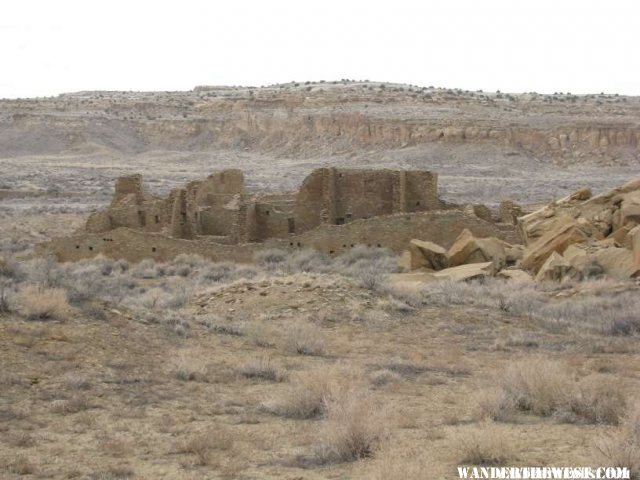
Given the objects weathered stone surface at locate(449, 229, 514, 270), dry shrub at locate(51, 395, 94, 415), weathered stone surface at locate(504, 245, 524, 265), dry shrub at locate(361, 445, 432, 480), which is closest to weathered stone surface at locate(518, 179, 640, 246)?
weathered stone surface at locate(504, 245, 524, 265)

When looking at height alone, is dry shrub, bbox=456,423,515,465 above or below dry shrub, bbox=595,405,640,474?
below

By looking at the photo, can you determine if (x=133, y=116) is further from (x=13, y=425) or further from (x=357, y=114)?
(x=13, y=425)

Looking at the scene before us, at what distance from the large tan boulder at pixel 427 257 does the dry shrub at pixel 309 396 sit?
10.4 metres

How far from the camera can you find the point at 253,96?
8438cm

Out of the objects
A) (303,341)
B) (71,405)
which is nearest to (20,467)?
(71,405)

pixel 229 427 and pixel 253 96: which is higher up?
pixel 253 96

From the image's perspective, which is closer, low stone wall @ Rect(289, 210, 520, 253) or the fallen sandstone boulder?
the fallen sandstone boulder

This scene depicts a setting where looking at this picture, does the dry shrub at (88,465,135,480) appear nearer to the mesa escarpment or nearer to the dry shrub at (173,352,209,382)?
the dry shrub at (173,352,209,382)

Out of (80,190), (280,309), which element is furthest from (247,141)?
(280,309)

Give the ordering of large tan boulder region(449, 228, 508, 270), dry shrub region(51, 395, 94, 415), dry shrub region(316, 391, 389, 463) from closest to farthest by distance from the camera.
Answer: dry shrub region(316, 391, 389, 463), dry shrub region(51, 395, 94, 415), large tan boulder region(449, 228, 508, 270)

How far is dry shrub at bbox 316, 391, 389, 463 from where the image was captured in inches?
252

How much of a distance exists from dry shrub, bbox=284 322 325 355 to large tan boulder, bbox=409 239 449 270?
7196mm

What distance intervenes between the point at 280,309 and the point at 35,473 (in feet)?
27.8

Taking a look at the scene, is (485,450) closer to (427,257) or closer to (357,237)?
(427,257)
